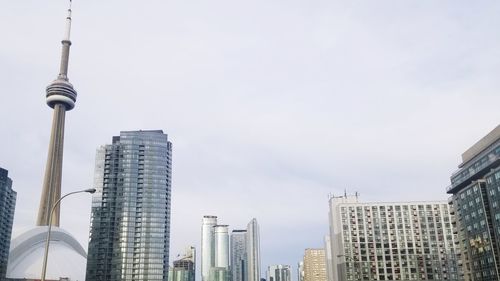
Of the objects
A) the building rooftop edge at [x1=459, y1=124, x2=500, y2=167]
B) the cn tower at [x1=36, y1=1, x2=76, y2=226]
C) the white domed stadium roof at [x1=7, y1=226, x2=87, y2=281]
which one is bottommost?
the white domed stadium roof at [x1=7, y1=226, x2=87, y2=281]

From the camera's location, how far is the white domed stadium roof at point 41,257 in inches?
6344

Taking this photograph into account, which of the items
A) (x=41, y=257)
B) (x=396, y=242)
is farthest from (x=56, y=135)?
(x=396, y=242)

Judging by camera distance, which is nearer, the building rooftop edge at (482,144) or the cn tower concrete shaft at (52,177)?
the building rooftop edge at (482,144)

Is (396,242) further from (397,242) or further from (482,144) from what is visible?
(482,144)

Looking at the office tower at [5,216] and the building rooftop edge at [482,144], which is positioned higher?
the building rooftop edge at [482,144]

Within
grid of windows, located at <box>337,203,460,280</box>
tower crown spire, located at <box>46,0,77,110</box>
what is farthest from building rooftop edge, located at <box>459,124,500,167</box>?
tower crown spire, located at <box>46,0,77,110</box>

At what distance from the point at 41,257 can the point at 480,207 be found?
139346mm

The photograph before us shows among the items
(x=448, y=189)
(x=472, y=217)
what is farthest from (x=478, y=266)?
(x=448, y=189)

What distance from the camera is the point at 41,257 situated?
168 meters

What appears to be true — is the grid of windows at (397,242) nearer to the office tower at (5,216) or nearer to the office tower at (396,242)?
the office tower at (396,242)

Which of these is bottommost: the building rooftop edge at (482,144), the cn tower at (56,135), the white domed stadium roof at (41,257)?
the white domed stadium roof at (41,257)

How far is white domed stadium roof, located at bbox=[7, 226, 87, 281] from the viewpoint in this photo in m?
161

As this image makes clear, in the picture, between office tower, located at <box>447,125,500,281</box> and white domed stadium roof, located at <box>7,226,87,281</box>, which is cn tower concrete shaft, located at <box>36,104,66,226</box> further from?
office tower, located at <box>447,125,500,281</box>

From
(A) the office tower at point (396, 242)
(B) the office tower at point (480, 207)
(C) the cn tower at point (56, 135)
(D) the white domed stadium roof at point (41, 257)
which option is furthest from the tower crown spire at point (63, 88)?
(B) the office tower at point (480, 207)
